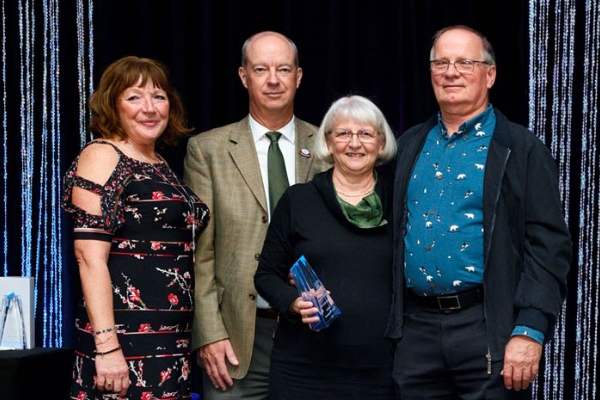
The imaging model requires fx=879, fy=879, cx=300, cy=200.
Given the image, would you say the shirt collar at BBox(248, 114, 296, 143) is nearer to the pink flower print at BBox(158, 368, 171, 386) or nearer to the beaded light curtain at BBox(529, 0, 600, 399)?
the pink flower print at BBox(158, 368, 171, 386)

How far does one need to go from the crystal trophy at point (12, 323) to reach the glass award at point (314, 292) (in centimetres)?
120

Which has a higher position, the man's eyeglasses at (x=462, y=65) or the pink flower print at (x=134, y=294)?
the man's eyeglasses at (x=462, y=65)

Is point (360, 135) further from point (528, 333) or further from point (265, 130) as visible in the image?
point (528, 333)

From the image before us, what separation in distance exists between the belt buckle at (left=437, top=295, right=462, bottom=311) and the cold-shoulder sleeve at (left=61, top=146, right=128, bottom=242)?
0.92 m

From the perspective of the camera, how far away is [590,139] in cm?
349

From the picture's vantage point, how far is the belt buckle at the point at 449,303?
236 cm

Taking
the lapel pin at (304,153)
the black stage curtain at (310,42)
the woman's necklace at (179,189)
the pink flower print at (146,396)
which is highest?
the black stage curtain at (310,42)

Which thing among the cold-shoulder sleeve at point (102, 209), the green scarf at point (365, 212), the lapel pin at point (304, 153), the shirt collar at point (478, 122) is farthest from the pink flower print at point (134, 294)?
the shirt collar at point (478, 122)

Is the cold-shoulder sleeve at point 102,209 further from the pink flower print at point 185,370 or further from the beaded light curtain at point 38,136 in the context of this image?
the beaded light curtain at point 38,136

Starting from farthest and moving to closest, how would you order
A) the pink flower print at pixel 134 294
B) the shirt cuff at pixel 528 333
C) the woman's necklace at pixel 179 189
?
1. the woman's necklace at pixel 179 189
2. the pink flower print at pixel 134 294
3. the shirt cuff at pixel 528 333

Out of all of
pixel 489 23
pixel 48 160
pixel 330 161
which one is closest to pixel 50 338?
pixel 48 160

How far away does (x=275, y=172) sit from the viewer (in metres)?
2.91

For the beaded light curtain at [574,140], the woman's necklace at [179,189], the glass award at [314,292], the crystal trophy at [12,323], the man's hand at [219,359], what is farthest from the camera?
the beaded light curtain at [574,140]

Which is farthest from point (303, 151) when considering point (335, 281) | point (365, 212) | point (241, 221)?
point (335, 281)
